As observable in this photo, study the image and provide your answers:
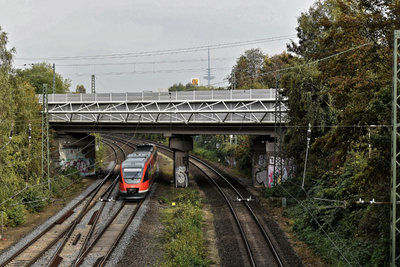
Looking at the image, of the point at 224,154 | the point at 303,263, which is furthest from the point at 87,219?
the point at 224,154

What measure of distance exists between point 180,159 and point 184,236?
59.0 feet

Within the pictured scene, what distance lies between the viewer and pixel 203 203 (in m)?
31.1

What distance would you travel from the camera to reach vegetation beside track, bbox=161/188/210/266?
56.3ft

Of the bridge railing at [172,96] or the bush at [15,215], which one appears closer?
the bush at [15,215]

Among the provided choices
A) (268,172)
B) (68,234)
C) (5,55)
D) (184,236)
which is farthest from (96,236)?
(268,172)

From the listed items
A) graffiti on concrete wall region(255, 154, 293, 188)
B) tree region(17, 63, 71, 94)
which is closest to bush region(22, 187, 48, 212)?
graffiti on concrete wall region(255, 154, 293, 188)

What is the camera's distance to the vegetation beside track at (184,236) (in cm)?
1717

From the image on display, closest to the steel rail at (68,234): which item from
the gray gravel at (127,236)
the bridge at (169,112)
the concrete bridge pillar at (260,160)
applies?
the gray gravel at (127,236)

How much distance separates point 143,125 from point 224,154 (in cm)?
2020

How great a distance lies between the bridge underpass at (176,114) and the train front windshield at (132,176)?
567cm

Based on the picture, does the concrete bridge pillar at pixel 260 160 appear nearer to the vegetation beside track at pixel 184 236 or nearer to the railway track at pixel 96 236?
the railway track at pixel 96 236

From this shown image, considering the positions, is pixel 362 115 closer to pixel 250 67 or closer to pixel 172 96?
pixel 172 96

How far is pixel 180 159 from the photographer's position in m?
37.7

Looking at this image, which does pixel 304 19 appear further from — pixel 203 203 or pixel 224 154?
pixel 203 203
